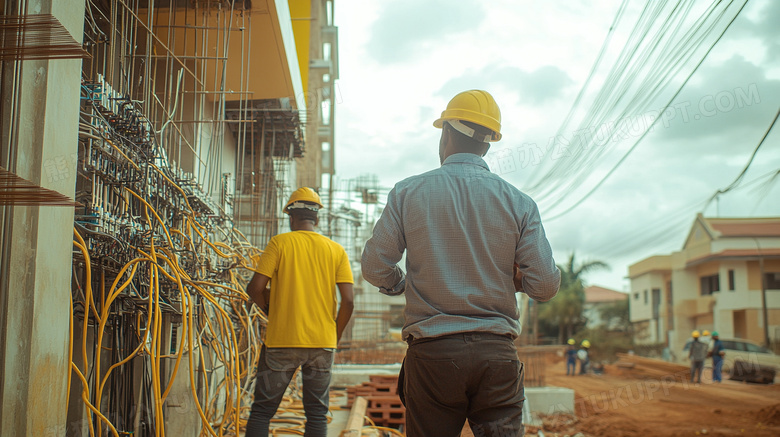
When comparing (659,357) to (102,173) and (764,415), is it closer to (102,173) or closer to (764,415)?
(764,415)

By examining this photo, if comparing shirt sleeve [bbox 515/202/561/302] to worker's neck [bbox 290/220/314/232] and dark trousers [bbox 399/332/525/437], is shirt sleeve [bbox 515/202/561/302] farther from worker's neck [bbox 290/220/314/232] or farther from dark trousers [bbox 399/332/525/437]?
worker's neck [bbox 290/220/314/232]

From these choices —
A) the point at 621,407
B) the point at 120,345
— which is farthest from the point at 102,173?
the point at 621,407

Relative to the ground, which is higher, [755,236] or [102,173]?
[755,236]

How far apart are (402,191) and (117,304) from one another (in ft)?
7.35

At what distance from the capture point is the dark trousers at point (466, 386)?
86.4 inches

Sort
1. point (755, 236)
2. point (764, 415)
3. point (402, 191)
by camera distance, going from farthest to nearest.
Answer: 1. point (755, 236)
2. point (764, 415)
3. point (402, 191)

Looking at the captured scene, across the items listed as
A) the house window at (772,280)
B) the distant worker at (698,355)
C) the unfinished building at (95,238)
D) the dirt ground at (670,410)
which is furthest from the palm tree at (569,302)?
the unfinished building at (95,238)

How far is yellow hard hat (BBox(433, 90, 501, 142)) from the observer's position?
2.55 metres

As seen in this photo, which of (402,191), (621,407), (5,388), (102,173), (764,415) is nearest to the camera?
(5,388)

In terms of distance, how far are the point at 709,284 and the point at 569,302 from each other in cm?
949

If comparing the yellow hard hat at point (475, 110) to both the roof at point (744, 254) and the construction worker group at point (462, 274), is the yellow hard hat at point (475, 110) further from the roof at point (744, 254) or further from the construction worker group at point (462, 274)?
the roof at point (744, 254)

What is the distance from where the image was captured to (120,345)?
401 cm

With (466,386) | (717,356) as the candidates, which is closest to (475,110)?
(466,386)

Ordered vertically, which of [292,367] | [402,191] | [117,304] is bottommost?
[292,367]
